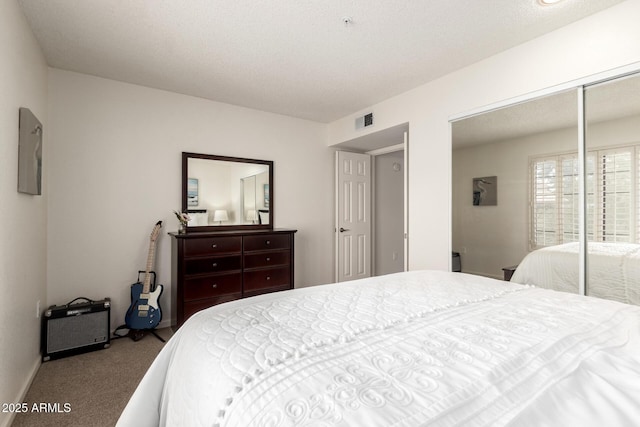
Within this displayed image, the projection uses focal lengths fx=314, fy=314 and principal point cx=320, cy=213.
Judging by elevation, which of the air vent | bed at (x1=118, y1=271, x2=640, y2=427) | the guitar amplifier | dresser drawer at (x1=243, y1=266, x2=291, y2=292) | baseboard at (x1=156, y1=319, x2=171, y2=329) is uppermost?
the air vent

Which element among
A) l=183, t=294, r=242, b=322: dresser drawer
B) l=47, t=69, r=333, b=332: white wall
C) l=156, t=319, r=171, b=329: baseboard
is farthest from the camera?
l=156, t=319, r=171, b=329: baseboard

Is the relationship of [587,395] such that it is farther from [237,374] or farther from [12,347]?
[12,347]

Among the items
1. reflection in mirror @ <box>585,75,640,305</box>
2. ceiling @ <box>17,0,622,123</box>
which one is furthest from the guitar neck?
reflection in mirror @ <box>585,75,640,305</box>

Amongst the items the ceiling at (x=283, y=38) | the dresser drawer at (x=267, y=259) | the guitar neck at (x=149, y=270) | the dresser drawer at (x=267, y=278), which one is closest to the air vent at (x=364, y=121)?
the ceiling at (x=283, y=38)

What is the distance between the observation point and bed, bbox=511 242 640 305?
6.66 ft

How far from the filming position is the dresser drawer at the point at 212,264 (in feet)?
10.1

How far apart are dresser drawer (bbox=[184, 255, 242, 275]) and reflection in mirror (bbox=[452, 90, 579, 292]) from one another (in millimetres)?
2259

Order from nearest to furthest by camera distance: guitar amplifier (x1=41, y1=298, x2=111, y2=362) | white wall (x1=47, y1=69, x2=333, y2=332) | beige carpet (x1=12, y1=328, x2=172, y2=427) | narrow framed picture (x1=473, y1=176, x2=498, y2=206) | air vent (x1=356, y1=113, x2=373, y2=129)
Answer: beige carpet (x1=12, y1=328, x2=172, y2=427) < guitar amplifier (x1=41, y1=298, x2=111, y2=362) < narrow framed picture (x1=473, y1=176, x2=498, y2=206) < white wall (x1=47, y1=69, x2=333, y2=332) < air vent (x1=356, y1=113, x2=373, y2=129)

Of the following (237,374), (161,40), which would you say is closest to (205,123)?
(161,40)

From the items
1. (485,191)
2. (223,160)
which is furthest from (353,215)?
(485,191)

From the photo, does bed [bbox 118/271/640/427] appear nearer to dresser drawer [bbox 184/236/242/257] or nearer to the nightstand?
the nightstand

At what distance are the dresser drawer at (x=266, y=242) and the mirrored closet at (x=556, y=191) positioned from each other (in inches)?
73.5

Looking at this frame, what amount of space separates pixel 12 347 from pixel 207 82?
2.61 meters

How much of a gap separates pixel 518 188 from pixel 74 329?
392 centimetres
